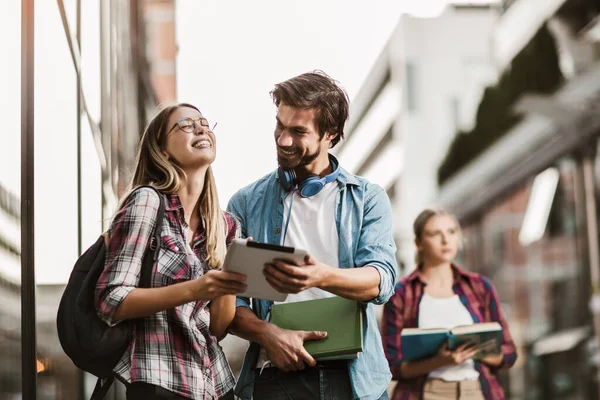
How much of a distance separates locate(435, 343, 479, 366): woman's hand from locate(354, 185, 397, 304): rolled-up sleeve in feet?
6.45

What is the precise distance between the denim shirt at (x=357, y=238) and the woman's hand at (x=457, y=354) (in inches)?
76.9

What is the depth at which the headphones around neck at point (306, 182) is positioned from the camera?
354cm

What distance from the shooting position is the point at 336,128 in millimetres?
3572

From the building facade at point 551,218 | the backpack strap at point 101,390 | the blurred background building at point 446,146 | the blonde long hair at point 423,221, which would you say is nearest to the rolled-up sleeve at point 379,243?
the blurred background building at point 446,146

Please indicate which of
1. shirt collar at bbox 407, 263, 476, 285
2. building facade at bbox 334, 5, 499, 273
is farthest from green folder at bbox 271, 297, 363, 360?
building facade at bbox 334, 5, 499, 273

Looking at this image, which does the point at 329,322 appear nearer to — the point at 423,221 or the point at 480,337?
the point at 480,337

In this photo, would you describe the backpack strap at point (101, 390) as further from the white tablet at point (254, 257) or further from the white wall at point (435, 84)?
the white wall at point (435, 84)

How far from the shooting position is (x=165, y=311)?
3.10m

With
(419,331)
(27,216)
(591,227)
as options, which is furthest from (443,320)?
(591,227)

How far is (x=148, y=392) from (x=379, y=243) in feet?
3.00

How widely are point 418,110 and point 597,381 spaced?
10922 mm

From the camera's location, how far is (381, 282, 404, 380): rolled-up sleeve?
5.46 metres

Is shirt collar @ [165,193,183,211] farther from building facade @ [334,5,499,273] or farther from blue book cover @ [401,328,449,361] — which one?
building facade @ [334,5,499,273]

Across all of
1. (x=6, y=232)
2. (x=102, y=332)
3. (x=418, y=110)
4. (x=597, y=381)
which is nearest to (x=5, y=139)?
(x=6, y=232)
